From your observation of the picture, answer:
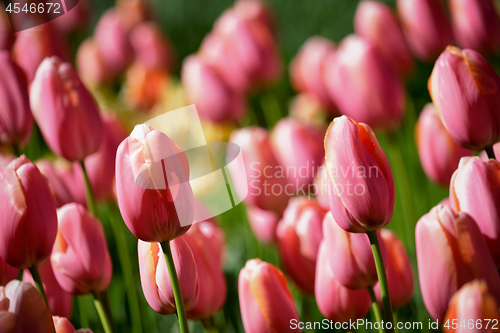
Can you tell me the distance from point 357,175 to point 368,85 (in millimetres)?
353

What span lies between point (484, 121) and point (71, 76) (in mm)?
380

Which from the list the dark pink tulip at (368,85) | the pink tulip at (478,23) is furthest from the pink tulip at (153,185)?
the pink tulip at (478,23)

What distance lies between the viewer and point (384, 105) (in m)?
0.65

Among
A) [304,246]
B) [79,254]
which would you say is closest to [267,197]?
[304,246]

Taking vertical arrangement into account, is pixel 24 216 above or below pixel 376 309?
above

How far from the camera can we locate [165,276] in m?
0.35

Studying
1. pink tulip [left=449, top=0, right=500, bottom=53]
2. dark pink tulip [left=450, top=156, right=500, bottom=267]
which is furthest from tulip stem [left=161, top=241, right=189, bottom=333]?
pink tulip [left=449, top=0, right=500, bottom=53]

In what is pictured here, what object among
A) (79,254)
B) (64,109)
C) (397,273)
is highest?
(64,109)

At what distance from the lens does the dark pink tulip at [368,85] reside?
641 mm

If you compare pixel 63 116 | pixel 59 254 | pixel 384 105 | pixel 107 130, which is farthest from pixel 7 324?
pixel 384 105

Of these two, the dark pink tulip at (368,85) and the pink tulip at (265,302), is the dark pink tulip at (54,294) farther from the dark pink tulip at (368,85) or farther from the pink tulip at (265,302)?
the dark pink tulip at (368,85)

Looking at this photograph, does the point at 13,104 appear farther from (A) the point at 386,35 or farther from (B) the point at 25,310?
(A) the point at 386,35

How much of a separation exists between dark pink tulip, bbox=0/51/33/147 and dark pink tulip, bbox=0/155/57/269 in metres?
0.16

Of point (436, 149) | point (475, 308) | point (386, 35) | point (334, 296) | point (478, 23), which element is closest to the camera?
point (475, 308)
